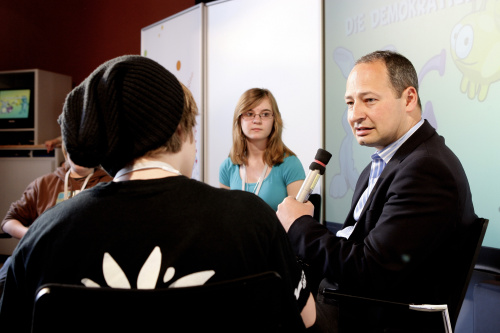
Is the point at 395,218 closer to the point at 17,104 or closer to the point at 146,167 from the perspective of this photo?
the point at 146,167

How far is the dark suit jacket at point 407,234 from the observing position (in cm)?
121

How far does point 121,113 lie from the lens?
2.71ft

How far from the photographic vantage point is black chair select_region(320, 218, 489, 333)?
120 centimetres

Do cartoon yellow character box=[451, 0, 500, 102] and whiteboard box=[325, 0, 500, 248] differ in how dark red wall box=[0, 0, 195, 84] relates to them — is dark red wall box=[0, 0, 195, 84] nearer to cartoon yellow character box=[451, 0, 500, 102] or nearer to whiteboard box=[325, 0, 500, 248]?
whiteboard box=[325, 0, 500, 248]

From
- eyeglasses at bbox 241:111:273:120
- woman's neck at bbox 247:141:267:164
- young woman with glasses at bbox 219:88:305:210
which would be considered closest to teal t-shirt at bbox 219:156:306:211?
young woman with glasses at bbox 219:88:305:210

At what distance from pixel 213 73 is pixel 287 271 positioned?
3.16 meters

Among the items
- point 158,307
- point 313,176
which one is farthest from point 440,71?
point 158,307

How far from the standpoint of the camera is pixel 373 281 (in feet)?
4.10

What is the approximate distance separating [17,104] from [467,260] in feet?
17.4

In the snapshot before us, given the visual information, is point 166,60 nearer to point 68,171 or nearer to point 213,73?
point 213,73

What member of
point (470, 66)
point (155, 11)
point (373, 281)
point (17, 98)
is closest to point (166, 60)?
point (155, 11)

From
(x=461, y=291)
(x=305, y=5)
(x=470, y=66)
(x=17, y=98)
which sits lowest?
(x=461, y=291)

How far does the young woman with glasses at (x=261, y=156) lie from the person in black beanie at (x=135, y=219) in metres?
1.81

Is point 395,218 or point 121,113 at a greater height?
point 121,113
